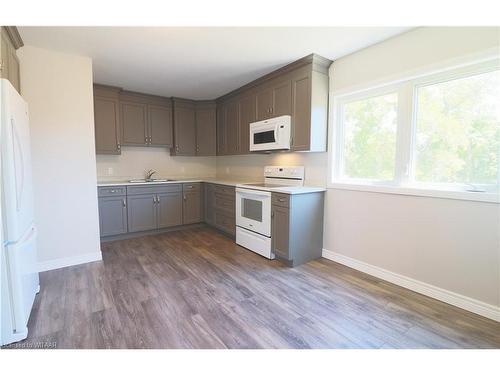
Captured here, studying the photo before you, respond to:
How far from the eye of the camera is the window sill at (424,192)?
1.95m

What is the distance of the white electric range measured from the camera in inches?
124

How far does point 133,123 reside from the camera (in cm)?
425

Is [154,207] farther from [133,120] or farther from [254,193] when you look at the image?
[254,193]

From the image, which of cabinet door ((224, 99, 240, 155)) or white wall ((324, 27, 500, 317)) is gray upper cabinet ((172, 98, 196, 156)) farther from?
white wall ((324, 27, 500, 317))

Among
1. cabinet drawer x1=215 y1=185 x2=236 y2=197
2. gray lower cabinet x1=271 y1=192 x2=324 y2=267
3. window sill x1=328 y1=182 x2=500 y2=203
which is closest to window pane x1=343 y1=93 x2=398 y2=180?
window sill x1=328 y1=182 x2=500 y2=203

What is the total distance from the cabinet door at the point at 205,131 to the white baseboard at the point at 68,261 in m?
2.54

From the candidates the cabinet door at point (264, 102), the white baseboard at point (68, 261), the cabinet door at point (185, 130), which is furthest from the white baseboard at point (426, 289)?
the cabinet door at point (185, 130)

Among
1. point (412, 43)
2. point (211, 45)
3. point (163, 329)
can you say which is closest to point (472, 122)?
point (412, 43)

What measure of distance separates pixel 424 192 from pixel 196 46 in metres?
2.65

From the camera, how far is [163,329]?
5.93 feet

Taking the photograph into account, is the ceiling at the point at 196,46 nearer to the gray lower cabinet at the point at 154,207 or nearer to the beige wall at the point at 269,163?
the beige wall at the point at 269,163

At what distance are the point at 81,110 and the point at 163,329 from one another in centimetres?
260

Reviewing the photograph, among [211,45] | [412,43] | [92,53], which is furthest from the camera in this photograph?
[92,53]

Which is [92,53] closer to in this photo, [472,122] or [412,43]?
[412,43]
